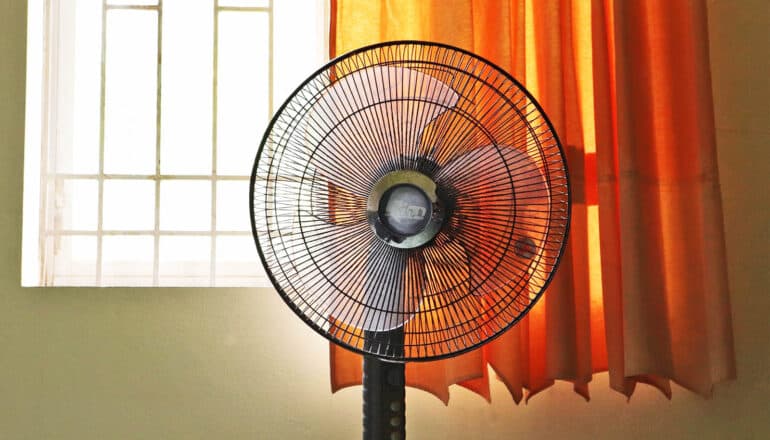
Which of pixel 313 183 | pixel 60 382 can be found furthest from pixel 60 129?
pixel 313 183

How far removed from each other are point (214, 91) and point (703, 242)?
1221mm

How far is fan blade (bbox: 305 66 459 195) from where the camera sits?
1.04 meters

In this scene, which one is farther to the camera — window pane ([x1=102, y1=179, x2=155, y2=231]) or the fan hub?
window pane ([x1=102, y1=179, x2=155, y2=231])

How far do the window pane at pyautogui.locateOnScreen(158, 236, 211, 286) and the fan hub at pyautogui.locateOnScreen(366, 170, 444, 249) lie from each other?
0.77 metres

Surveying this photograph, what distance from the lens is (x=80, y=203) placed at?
5.64ft

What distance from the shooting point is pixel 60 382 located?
1.57 m

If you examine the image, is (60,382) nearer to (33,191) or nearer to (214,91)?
(33,191)

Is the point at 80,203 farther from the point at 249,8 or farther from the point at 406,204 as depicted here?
the point at 406,204

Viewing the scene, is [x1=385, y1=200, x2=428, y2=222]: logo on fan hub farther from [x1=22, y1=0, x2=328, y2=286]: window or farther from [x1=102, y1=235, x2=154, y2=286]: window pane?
[x1=102, y1=235, x2=154, y2=286]: window pane

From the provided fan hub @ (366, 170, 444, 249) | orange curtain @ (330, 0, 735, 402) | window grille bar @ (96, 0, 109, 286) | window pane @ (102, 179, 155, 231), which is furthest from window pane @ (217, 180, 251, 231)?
fan hub @ (366, 170, 444, 249)

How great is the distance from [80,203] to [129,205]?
12cm

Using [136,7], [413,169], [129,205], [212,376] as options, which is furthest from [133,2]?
Result: [413,169]

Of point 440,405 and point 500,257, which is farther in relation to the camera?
point 440,405

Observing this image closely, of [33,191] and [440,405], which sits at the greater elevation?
[33,191]
